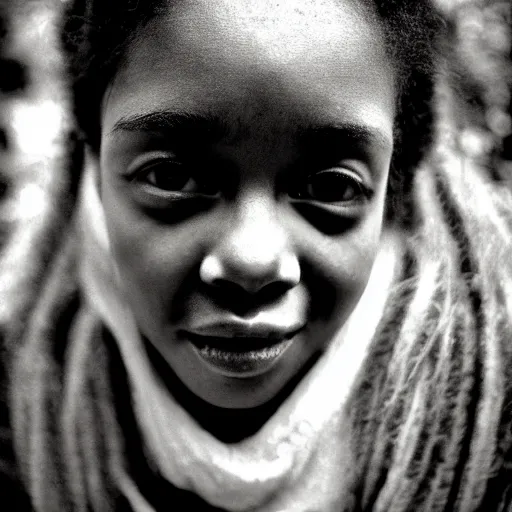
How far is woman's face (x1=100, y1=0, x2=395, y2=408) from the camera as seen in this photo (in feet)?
1.05

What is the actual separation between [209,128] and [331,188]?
7cm

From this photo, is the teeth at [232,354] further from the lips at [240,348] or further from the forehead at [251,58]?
the forehead at [251,58]

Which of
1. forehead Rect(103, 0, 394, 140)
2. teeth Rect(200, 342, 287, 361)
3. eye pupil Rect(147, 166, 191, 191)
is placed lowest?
teeth Rect(200, 342, 287, 361)

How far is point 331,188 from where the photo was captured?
35 cm

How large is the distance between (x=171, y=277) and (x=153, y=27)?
13 cm

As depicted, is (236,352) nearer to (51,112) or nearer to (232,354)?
(232,354)

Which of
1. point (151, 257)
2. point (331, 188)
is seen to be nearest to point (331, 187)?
point (331, 188)

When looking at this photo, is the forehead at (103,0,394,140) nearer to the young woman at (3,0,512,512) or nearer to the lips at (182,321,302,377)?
the young woman at (3,0,512,512)

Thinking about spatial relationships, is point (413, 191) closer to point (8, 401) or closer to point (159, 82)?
point (159, 82)

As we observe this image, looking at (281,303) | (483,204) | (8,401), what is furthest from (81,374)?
(483,204)

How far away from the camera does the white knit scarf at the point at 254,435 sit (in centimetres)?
41

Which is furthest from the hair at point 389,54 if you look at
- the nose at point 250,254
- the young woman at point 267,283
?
the nose at point 250,254

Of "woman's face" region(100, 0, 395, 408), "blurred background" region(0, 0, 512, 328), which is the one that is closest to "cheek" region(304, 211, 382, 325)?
→ "woman's face" region(100, 0, 395, 408)

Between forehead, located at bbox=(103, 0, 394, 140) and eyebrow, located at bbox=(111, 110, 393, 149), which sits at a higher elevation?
forehead, located at bbox=(103, 0, 394, 140)
